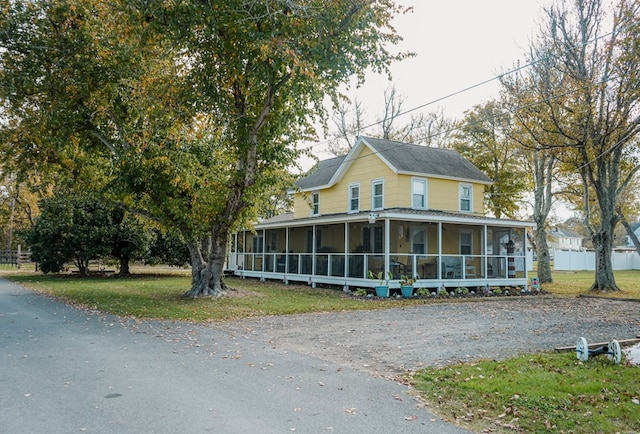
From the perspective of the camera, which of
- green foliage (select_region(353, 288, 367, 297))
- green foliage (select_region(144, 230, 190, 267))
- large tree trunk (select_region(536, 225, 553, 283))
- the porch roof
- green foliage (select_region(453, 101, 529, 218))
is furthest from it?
green foliage (select_region(453, 101, 529, 218))

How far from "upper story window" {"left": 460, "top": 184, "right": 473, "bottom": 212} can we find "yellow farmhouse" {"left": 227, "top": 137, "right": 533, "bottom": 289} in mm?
48

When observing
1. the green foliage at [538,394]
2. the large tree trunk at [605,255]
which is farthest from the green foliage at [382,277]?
the green foliage at [538,394]

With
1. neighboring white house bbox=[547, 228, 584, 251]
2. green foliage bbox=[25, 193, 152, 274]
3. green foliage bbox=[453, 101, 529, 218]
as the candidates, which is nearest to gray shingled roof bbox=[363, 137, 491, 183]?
green foliage bbox=[453, 101, 529, 218]

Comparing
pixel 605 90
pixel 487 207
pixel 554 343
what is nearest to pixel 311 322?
pixel 554 343

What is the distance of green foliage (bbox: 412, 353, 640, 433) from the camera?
483 cm

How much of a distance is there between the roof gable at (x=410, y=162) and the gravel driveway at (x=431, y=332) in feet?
27.0

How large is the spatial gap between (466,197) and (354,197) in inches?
211

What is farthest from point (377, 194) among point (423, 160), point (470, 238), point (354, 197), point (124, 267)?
point (124, 267)

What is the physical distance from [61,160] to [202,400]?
46.5ft

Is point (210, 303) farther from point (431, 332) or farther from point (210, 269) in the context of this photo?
point (431, 332)

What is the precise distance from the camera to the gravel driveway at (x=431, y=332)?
7.96m

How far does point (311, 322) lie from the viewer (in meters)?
11.6

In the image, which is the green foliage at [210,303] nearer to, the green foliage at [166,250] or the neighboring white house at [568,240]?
the green foliage at [166,250]

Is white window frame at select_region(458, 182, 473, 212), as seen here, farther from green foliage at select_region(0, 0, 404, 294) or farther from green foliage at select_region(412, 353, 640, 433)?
green foliage at select_region(412, 353, 640, 433)
